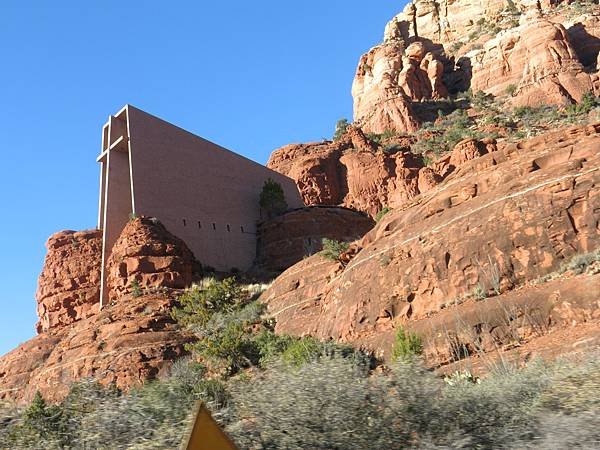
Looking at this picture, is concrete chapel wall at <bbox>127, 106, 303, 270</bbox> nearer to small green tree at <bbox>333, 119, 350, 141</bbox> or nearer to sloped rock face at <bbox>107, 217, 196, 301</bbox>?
sloped rock face at <bbox>107, 217, 196, 301</bbox>

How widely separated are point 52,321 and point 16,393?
7606 mm

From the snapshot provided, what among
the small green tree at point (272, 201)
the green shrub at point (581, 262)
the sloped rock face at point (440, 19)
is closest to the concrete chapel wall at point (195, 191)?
the small green tree at point (272, 201)

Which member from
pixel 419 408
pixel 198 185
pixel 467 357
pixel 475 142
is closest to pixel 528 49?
pixel 475 142

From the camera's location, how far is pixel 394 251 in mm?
19781

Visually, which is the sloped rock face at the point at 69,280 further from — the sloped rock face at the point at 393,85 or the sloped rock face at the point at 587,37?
the sloped rock face at the point at 587,37

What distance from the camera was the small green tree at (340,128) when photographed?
60031 mm

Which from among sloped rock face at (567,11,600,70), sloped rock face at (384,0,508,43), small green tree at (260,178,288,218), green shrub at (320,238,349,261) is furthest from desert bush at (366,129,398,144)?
green shrub at (320,238,349,261)

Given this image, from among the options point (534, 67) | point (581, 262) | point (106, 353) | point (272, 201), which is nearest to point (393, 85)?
point (534, 67)

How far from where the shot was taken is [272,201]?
41.2 metres

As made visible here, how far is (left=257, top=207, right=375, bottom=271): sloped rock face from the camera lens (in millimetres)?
37569

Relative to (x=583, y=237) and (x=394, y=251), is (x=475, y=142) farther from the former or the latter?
(x=583, y=237)

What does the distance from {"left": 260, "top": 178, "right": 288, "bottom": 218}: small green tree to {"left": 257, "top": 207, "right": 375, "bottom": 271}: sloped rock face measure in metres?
1.00

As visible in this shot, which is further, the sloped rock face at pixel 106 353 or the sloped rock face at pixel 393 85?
the sloped rock face at pixel 393 85

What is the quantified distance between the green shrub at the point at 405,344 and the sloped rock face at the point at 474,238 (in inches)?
42.2
